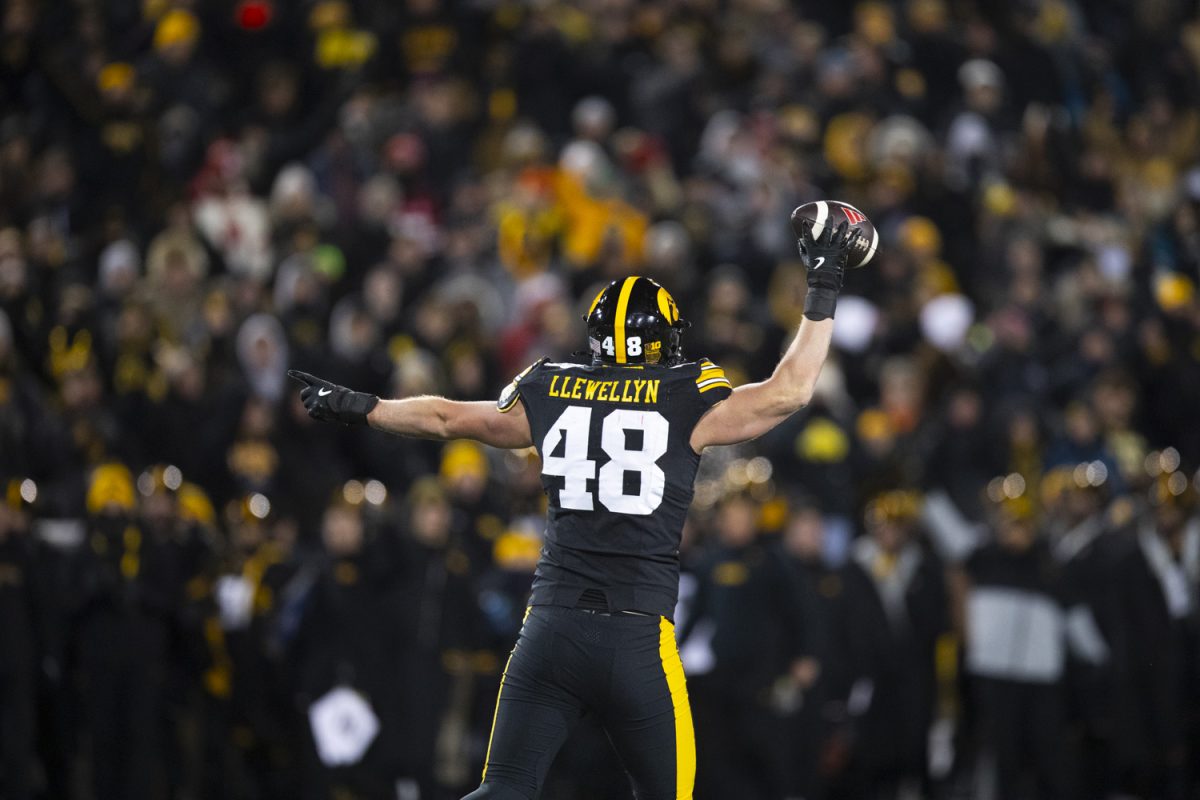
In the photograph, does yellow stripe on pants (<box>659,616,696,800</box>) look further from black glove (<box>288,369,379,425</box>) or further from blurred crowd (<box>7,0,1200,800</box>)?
blurred crowd (<box>7,0,1200,800</box>)

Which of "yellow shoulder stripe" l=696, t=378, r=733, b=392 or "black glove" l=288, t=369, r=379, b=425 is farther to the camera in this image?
"black glove" l=288, t=369, r=379, b=425

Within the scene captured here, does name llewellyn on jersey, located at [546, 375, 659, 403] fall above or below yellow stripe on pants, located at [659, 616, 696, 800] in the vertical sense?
above

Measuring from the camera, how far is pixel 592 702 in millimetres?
5742

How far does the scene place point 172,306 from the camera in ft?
40.6

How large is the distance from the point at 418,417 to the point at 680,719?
1337 mm

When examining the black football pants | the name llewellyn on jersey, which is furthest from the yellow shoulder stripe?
the black football pants

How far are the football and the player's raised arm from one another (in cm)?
3

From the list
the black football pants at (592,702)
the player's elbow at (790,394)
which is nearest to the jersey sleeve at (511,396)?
the black football pants at (592,702)

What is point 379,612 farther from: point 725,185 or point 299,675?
point 725,185

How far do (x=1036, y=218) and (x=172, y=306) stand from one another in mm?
6809

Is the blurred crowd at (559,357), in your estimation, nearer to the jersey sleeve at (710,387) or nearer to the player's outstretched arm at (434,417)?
the player's outstretched arm at (434,417)

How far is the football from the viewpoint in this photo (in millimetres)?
5988

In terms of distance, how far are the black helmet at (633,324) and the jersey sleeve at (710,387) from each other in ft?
0.53

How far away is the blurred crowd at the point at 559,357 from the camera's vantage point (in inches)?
405
